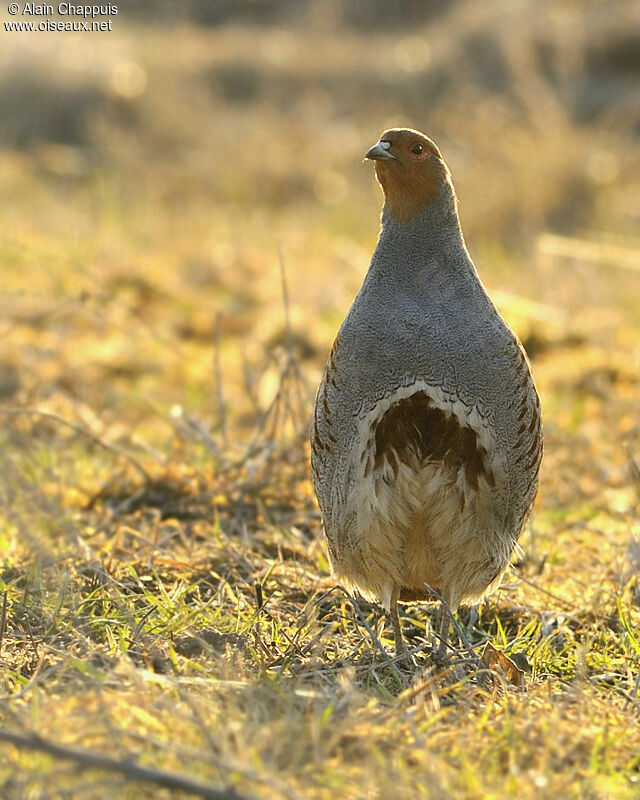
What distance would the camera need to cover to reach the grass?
2.40m

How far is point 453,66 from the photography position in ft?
48.4

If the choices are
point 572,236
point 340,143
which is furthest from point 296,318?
point 340,143

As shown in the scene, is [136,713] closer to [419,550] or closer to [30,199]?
[419,550]

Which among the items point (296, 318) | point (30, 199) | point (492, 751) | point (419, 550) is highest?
point (30, 199)

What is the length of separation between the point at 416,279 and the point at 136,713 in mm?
1277

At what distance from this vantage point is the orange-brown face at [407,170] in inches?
119

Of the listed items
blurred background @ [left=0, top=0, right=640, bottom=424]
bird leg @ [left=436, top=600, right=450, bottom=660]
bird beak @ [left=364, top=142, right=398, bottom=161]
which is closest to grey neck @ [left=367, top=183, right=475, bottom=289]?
bird beak @ [left=364, top=142, right=398, bottom=161]

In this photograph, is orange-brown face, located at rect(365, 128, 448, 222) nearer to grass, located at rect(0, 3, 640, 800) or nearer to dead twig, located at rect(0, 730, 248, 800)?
grass, located at rect(0, 3, 640, 800)

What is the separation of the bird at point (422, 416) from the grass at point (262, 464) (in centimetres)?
25

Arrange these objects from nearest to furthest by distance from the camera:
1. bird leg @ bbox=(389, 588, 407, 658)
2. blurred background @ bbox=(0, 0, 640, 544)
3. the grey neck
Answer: the grey neck
bird leg @ bbox=(389, 588, 407, 658)
blurred background @ bbox=(0, 0, 640, 544)

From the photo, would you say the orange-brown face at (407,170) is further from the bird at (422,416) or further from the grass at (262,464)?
the grass at (262,464)

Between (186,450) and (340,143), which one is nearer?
(186,450)

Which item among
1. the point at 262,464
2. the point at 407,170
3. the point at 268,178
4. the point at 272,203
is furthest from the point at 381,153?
the point at 268,178

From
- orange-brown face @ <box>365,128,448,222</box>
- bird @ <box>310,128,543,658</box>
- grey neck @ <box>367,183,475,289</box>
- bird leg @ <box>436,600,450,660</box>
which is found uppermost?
orange-brown face @ <box>365,128,448,222</box>
